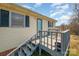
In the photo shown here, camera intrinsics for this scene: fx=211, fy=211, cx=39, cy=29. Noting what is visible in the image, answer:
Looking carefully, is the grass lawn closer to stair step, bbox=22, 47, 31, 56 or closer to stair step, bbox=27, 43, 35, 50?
stair step, bbox=22, 47, 31, 56

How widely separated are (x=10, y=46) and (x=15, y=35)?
0.58 meters

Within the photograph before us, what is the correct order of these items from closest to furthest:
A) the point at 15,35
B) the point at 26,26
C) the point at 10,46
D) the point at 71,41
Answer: the point at 71,41, the point at 10,46, the point at 15,35, the point at 26,26

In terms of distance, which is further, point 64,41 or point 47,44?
point 47,44

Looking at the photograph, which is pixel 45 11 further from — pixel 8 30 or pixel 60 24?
pixel 8 30

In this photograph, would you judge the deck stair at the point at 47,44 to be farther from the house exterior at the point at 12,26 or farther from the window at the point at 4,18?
the window at the point at 4,18

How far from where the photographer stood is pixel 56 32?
634 cm

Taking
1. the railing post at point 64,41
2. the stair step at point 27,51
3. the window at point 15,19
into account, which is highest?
the window at point 15,19

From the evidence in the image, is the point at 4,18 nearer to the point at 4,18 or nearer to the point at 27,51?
the point at 4,18

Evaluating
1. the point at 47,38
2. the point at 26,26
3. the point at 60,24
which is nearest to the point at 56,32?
the point at 60,24

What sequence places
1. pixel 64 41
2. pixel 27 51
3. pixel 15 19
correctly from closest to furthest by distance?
1. pixel 64 41
2. pixel 27 51
3. pixel 15 19

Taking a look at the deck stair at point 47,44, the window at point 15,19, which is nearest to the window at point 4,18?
the window at point 15,19

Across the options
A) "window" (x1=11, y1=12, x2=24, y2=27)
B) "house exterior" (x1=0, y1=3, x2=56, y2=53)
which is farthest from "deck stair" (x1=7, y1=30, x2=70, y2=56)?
"window" (x1=11, y1=12, x2=24, y2=27)

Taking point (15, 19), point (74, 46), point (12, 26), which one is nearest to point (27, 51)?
point (12, 26)

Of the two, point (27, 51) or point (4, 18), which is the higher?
point (4, 18)
